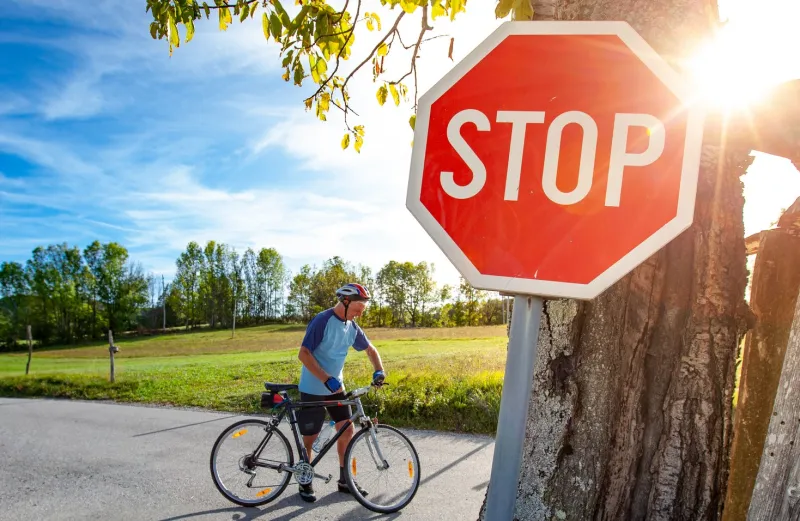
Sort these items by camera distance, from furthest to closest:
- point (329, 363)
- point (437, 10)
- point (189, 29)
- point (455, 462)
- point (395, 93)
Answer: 1. point (455, 462)
2. point (329, 363)
3. point (395, 93)
4. point (189, 29)
5. point (437, 10)

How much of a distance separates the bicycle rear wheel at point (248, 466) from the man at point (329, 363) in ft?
0.80

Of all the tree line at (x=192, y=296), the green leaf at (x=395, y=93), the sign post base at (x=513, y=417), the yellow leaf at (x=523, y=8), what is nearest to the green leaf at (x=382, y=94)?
the green leaf at (x=395, y=93)

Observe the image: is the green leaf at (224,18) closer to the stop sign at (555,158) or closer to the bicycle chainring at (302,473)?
the stop sign at (555,158)

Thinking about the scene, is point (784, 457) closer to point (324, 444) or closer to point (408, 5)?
point (408, 5)

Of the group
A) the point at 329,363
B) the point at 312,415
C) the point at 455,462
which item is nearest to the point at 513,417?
the point at 329,363

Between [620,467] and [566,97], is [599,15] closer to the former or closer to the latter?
[566,97]

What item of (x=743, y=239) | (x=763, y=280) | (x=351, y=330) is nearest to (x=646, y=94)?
(x=743, y=239)

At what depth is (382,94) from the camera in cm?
500

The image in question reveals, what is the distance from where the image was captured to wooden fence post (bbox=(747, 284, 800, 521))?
140 cm

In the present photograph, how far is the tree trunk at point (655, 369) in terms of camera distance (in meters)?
1.73

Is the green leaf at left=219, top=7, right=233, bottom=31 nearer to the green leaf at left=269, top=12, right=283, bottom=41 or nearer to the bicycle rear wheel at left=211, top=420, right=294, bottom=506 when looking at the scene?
the green leaf at left=269, top=12, right=283, bottom=41

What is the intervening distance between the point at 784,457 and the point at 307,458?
482cm

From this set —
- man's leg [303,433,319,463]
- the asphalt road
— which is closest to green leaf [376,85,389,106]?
man's leg [303,433,319,463]

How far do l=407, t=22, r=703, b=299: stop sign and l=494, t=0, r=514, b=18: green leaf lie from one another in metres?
1.18
